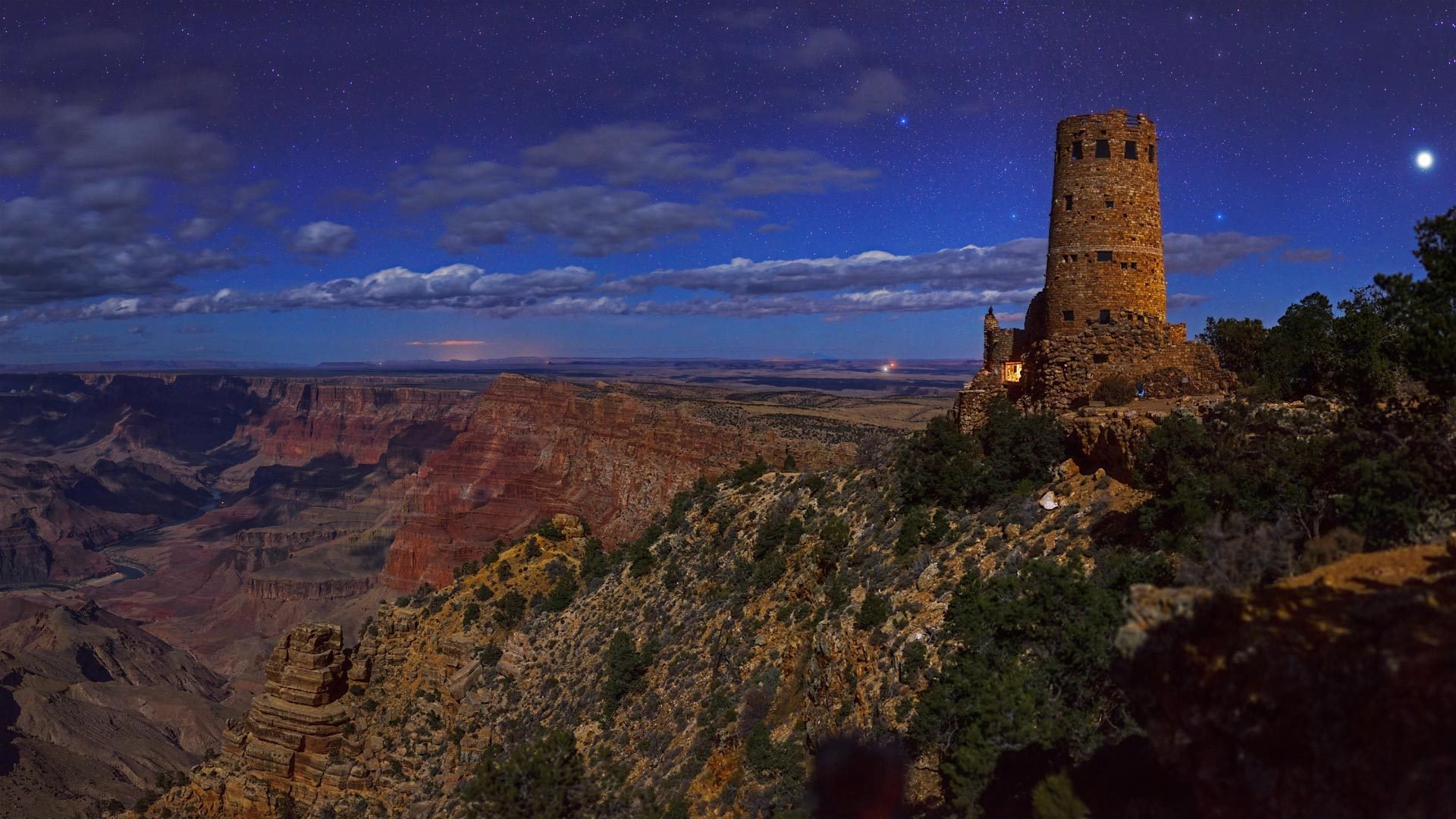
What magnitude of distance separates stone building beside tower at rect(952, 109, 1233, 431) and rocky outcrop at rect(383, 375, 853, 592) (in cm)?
3226

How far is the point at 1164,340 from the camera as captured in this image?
23703 millimetres

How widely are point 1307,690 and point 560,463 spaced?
104468 millimetres

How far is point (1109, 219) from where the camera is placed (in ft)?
81.8

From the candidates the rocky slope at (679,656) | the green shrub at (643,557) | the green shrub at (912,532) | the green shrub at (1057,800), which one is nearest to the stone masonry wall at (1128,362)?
the rocky slope at (679,656)

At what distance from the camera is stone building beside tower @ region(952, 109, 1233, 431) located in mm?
24047

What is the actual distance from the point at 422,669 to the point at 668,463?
139 feet

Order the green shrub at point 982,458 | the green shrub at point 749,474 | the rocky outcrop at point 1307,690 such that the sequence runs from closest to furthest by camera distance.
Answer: the rocky outcrop at point 1307,690, the green shrub at point 982,458, the green shrub at point 749,474

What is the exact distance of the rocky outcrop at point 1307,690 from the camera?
6988mm

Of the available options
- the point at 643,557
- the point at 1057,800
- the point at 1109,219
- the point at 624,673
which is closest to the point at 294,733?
the point at 643,557

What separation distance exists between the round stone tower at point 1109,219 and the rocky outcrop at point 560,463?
32.7m

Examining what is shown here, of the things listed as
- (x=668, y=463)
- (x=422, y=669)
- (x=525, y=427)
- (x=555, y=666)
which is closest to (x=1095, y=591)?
(x=555, y=666)

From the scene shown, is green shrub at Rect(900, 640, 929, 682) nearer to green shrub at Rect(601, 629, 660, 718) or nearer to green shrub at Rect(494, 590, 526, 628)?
green shrub at Rect(601, 629, 660, 718)

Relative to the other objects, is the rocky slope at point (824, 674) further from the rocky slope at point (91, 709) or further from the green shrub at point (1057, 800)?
the rocky slope at point (91, 709)

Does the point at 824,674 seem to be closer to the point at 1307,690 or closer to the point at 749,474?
the point at 1307,690
